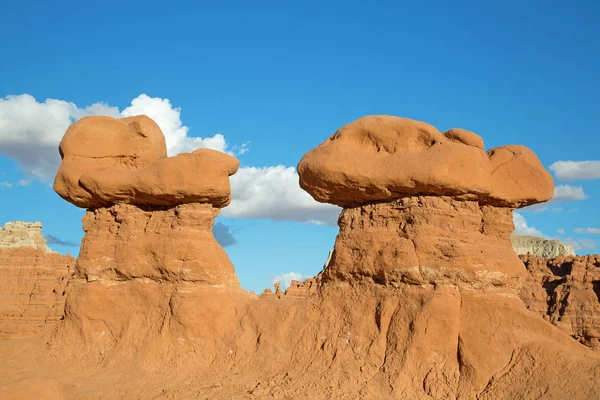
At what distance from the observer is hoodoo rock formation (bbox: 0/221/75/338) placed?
3472 centimetres

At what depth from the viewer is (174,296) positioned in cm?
1138

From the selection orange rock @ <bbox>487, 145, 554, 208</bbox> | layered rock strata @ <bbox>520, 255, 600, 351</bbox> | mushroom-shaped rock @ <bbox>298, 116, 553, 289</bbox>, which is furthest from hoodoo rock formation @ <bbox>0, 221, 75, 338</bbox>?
orange rock @ <bbox>487, 145, 554, 208</bbox>

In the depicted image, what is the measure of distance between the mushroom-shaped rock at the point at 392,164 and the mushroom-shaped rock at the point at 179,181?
63.9 inches

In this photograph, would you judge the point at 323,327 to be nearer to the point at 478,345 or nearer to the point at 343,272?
the point at 343,272

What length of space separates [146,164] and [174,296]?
3036 mm

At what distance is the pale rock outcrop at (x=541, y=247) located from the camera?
77.1 meters

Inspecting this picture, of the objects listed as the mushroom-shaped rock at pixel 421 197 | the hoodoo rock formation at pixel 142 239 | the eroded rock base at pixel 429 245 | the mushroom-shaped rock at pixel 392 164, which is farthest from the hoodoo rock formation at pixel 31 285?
the eroded rock base at pixel 429 245

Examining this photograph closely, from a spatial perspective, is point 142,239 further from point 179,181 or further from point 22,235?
point 22,235

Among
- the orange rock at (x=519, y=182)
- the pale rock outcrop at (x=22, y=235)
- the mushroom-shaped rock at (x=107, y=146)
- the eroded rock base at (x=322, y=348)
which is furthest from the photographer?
the pale rock outcrop at (x=22, y=235)

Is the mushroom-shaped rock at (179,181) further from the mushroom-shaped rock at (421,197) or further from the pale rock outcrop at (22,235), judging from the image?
the pale rock outcrop at (22,235)

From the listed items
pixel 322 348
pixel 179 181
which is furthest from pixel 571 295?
pixel 179 181

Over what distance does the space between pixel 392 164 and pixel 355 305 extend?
2.16 metres

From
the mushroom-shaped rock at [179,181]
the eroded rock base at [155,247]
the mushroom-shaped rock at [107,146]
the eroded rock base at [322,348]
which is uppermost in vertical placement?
the mushroom-shaped rock at [107,146]

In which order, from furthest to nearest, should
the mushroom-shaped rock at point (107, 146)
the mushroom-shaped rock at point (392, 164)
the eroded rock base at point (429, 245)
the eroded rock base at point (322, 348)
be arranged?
the mushroom-shaped rock at point (107, 146)
the mushroom-shaped rock at point (392, 164)
the eroded rock base at point (429, 245)
the eroded rock base at point (322, 348)
